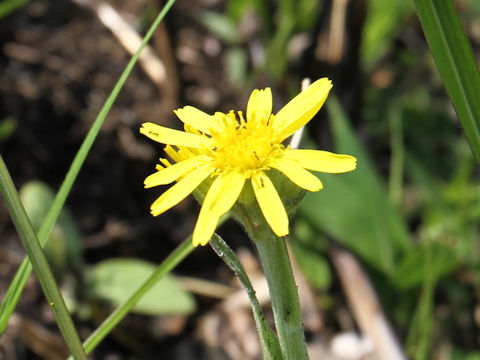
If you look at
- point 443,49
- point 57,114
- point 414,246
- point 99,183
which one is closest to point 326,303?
point 414,246

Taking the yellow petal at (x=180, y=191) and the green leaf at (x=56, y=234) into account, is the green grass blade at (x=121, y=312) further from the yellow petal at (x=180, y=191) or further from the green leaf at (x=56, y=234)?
the green leaf at (x=56, y=234)

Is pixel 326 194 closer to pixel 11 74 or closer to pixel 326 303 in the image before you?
pixel 326 303

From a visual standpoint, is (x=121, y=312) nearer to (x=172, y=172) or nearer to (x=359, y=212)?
(x=172, y=172)

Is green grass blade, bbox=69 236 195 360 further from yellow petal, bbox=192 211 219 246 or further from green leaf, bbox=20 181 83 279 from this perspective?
green leaf, bbox=20 181 83 279

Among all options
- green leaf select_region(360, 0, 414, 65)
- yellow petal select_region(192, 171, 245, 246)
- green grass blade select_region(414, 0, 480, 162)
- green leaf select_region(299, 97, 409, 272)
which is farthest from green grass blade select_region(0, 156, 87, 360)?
green leaf select_region(360, 0, 414, 65)

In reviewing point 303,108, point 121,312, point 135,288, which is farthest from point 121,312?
point 135,288

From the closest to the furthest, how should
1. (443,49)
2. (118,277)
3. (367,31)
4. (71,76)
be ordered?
1. (443,49)
2. (118,277)
3. (71,76)
4. (367,31)

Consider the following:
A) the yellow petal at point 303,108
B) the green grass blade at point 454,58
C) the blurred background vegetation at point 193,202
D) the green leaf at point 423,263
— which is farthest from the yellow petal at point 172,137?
the green leaf at point 423,263
